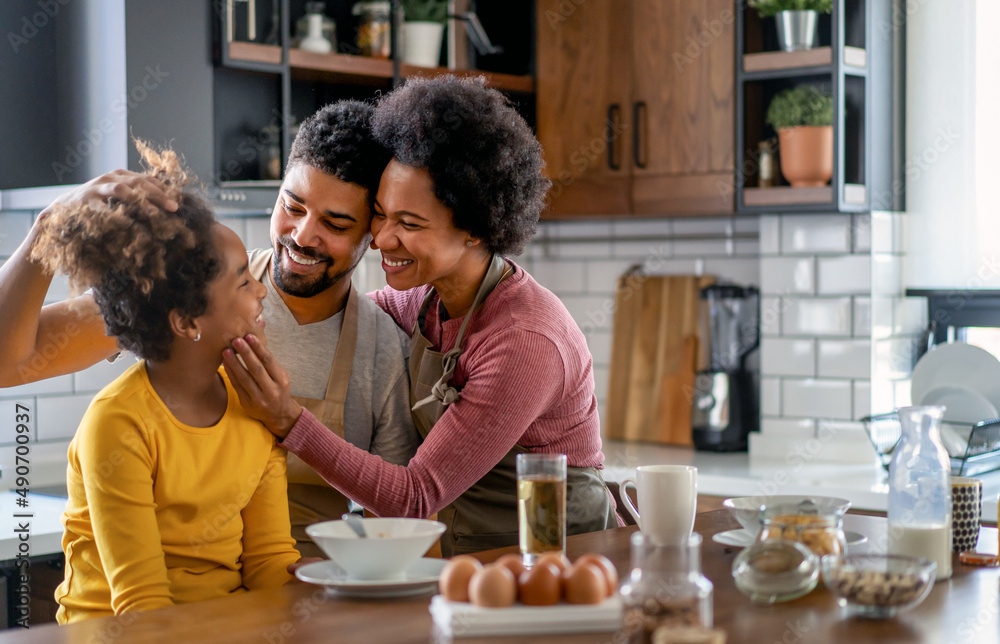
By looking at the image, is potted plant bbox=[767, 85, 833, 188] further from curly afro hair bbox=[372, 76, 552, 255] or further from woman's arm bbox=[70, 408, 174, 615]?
woman's arm bbox=[70, 408, 174, 615]

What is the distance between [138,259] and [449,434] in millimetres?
564

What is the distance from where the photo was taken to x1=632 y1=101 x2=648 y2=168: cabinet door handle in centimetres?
347

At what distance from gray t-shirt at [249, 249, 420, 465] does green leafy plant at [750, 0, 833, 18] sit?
171 cm

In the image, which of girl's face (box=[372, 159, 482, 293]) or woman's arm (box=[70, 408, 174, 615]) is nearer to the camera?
woman's arm (box=[70, 408, 174, 615])

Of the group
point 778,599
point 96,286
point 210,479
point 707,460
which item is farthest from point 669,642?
point 707,460

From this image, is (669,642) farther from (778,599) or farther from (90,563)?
(90,563)

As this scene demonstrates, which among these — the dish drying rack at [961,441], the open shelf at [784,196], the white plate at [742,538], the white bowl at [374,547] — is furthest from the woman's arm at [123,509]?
the open shelf at [784,196]

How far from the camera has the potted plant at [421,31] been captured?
132 inches

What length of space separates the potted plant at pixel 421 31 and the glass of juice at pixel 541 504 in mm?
2102

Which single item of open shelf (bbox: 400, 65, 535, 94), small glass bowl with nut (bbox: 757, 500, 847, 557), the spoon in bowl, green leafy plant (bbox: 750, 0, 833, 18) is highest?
green leafy plant (bbox: 750, 0, 833, 18)

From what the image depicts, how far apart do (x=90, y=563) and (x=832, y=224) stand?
2379mm

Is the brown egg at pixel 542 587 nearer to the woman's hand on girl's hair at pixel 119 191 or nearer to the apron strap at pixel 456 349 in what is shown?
the apron strap at pixel 456 349

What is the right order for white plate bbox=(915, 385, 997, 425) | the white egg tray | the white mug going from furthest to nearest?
white plate bbox=(915, 385, 997, 425) < the white mug < the white egg tray

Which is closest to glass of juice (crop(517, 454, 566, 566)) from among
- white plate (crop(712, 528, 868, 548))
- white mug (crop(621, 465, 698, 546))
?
white mug (crop(621, 465, 698, 546))
